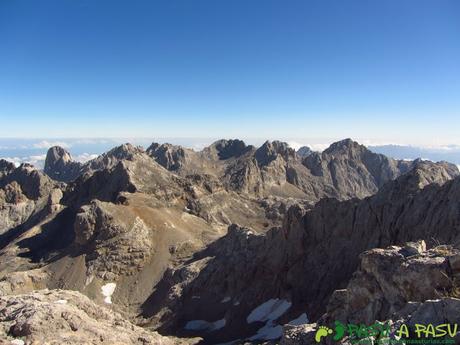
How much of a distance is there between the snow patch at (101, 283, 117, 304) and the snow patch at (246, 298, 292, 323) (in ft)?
116

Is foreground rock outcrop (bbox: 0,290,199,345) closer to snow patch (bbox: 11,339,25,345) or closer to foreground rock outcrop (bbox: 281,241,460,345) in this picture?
snow patch (bbox: 11,339,25,345)

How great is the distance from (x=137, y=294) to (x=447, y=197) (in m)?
64.7

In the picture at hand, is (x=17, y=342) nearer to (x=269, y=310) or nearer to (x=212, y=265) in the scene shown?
(x=269, y=310)

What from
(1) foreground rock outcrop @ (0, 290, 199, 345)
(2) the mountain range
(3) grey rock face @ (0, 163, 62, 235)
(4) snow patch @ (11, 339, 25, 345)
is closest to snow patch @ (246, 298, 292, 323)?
(2) the mountain range

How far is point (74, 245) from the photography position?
359 ft

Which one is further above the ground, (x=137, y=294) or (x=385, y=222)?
(x=385, y=222)

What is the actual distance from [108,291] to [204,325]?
103ft

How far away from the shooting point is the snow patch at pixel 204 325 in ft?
232

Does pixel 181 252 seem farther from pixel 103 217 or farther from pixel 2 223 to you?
pixel 2 223

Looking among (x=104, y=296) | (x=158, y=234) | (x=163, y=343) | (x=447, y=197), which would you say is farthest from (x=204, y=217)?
(x=163, y=343)

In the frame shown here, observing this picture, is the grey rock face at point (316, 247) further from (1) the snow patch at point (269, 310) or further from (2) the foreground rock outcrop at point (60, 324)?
(2) the foreground rock outcrop at point (60, 324)

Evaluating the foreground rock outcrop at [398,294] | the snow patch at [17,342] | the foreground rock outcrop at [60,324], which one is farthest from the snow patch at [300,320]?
the snow patch at [17,342]

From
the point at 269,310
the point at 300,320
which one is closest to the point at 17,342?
the point at 300,320

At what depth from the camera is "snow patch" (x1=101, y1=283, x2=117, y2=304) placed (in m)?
91.3
